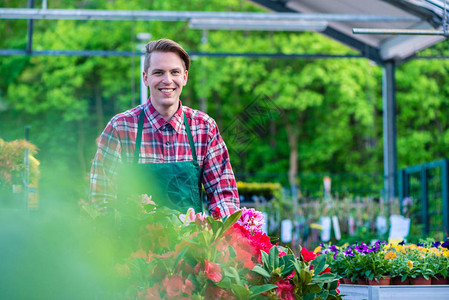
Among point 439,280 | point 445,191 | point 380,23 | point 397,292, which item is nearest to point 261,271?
point 397,292

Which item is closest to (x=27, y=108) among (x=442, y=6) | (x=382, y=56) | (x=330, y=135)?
(x=330, y=135)

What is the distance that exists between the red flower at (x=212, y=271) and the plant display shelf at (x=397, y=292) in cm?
119

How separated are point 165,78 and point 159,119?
143mm

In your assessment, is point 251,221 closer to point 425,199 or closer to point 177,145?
point 177,145

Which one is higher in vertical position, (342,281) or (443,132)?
(443,132)

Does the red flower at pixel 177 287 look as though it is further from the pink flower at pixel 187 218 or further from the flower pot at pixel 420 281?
the flower pot at pixel 420 281

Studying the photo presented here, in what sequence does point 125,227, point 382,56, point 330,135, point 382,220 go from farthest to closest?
point 330,135, point 382,56, point 382,220, point 125,227

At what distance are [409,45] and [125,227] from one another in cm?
741

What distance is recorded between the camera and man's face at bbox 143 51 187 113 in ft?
6.82

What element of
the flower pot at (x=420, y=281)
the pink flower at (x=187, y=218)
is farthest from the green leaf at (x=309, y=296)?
the flower pot at (x=420, y=281)

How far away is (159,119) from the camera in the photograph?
84.3 inches

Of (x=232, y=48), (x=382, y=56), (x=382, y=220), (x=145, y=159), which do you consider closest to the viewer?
(x=145, y=159)

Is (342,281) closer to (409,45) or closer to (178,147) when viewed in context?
(178,147)

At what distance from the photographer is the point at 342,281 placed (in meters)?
2.50
